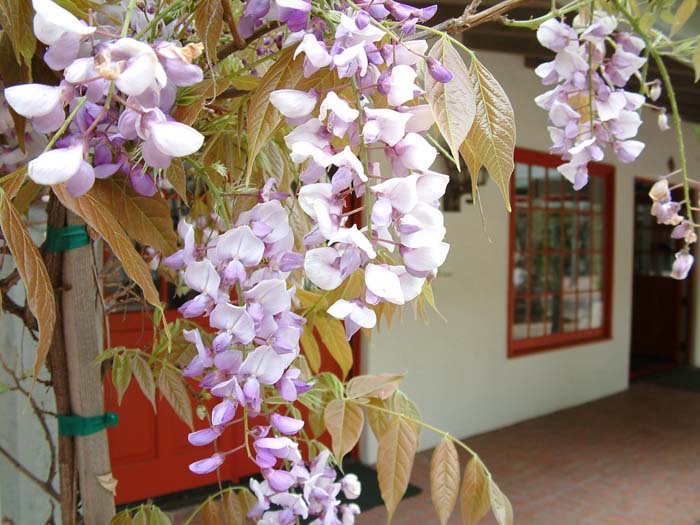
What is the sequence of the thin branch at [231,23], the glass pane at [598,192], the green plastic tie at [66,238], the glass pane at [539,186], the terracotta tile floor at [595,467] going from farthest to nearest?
the glass pane at [598,192], the glass pane at [539,186], the terracotta tile floor at [595,467], the green plastic tie at [66,238], the thin branch at [231,23]

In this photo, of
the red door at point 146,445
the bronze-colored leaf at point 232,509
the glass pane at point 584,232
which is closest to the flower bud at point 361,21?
the bronze-colored leaf at point 232,509

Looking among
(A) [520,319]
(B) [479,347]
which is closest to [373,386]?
(B) [479,347]

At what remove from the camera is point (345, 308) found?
2.05 ft

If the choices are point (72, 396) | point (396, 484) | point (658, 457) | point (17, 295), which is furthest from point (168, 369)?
point (658, 457)

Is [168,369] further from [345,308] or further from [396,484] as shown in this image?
[345,308]

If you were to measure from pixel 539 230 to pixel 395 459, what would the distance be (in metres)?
6.31

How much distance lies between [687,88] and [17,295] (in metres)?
5.35

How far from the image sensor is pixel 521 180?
22.0ft

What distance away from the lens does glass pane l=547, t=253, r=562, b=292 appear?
7246mm

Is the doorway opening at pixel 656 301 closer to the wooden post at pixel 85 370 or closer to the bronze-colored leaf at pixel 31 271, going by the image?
the wooden post at pixel 85 370

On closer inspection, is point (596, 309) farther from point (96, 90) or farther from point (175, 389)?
point (96, 90)

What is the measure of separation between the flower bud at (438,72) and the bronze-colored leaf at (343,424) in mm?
536

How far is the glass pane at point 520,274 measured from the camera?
6750 millimetres

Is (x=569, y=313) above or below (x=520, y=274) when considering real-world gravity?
below
